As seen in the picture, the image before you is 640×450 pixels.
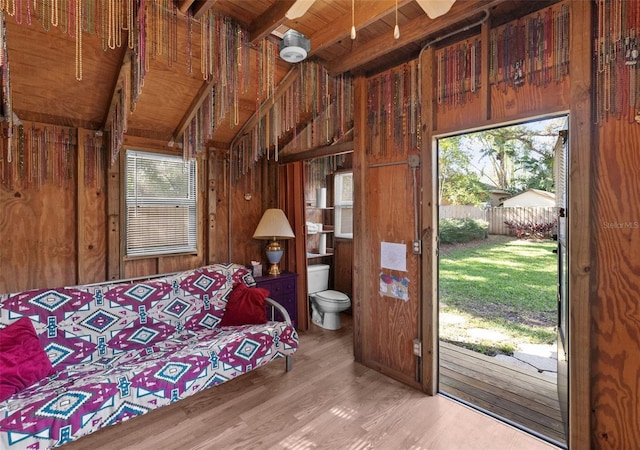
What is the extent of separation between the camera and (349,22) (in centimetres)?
207

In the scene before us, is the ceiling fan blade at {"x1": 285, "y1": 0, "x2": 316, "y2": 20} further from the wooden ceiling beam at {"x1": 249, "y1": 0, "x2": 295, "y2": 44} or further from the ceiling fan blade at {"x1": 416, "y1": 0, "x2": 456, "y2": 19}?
the ceiling fan blade at {"x1": 416, "y1": 0, "x2": 456, "y2": 19}

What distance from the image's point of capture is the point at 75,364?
83.8 inches

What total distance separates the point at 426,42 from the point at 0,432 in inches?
133

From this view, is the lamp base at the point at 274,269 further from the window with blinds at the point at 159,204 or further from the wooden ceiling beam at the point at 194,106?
the wooden ceiling beam at the point at 194,106

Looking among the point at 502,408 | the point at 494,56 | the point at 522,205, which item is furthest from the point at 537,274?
the point at 494,56

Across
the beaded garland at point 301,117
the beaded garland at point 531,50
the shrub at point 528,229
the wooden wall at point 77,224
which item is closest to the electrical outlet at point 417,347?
the beaded garland at point 531,50

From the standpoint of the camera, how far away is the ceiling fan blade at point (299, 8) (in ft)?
5.25

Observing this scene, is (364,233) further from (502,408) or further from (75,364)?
(75,364)

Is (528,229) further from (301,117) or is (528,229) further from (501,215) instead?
(301,117)

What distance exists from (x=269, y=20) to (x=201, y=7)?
1.36ft

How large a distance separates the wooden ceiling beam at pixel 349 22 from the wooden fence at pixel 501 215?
2457 mm

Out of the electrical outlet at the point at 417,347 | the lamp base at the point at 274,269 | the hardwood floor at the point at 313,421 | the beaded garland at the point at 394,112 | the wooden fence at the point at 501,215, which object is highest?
the beaded garland at the point at 394,112

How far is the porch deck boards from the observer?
2.02m

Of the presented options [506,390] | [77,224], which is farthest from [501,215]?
[77,224]
